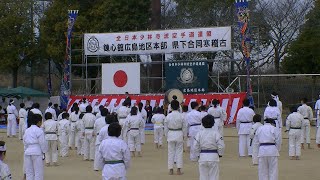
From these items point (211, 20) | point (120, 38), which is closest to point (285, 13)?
point (211, 20)

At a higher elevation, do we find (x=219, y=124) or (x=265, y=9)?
(x=265, y=9)

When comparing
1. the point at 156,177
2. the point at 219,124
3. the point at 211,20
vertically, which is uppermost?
the point at 211,20

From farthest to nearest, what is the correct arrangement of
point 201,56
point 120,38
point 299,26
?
point 299,26
point 201,56
point 120,38

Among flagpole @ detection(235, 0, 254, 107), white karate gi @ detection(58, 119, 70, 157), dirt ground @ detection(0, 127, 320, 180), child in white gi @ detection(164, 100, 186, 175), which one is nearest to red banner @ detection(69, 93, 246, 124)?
flagpole @ detection(235, 0, 254, 107)

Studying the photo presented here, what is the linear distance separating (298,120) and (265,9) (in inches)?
899

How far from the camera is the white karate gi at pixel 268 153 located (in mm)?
12266

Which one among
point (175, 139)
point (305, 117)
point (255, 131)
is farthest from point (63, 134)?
point (305, 117)

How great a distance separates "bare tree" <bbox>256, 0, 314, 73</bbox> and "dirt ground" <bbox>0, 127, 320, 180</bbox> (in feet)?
62.5

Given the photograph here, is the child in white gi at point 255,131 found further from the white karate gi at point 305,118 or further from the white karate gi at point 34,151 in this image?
the white karate gi at point 34,151

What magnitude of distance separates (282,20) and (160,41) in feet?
40.7

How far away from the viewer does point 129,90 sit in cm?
3098

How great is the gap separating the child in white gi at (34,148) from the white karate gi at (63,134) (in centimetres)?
623

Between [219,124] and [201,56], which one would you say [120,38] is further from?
[219,124]

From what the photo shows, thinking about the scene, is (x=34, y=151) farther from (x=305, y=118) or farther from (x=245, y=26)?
(x=245, y=26)
